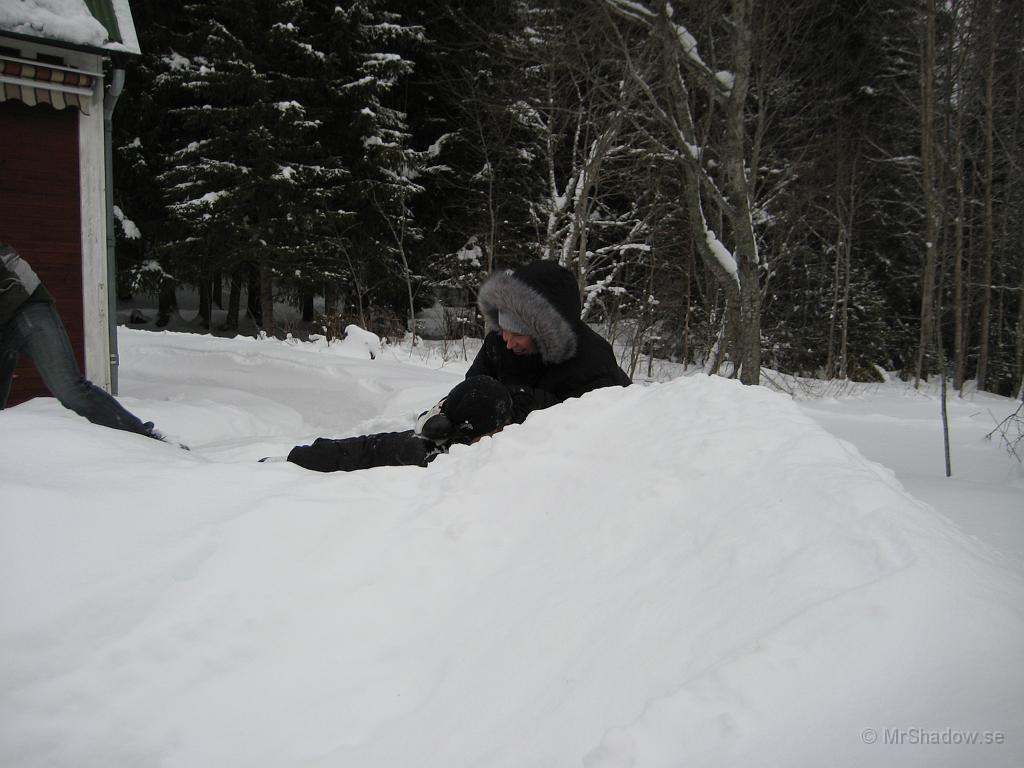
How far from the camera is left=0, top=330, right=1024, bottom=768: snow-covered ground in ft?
3.61

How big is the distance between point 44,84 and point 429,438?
4.79m

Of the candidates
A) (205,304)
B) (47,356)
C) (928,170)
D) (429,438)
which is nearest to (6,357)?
(47,356)

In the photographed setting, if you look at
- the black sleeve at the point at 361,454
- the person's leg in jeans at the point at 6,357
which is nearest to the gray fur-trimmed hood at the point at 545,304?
the black sleeve at the point at 361,454

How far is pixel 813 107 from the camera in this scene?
13094 mm

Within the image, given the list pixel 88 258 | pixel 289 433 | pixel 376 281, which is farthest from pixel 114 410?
pixel 376 281

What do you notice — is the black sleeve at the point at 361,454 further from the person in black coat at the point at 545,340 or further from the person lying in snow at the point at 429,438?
the person in black coat at the point at 545,340

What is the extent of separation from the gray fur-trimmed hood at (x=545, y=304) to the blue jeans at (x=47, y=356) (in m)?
2.25

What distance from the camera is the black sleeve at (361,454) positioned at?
3.11 meters

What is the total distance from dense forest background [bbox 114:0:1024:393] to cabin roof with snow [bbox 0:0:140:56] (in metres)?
6.74

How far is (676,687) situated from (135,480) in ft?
5.74

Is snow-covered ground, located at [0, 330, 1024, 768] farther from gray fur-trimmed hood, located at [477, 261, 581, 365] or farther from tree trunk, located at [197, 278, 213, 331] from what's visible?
tree trunk, located at [197, 278, 213, 331]

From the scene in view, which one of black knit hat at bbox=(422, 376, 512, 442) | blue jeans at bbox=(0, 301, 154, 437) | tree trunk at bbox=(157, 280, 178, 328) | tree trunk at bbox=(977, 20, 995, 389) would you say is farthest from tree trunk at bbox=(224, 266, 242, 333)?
tree trunk at bbox=(977, 20, 995, 389)

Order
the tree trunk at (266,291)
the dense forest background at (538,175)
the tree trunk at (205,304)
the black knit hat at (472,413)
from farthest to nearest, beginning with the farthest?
the tree trunk at (205,304) < the tree trunk at (266,291) < the dense forest background at (538,175) < the black knit hat at (472,413)

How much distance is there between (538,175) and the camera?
45.4ft
